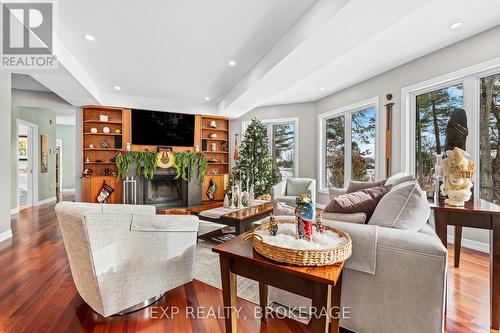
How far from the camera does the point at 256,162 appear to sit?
217 inches

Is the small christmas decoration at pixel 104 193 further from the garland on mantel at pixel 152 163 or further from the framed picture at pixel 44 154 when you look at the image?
the framed picture at pixel 44 154

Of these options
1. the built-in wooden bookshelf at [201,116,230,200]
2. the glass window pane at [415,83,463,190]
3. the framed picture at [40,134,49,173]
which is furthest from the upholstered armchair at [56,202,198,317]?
the framed picture at [40,134,49,173]

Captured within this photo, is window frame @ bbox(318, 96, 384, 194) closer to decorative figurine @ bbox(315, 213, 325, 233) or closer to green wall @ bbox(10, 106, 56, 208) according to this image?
decorative figurine @ bbox(315, 213, 325, 233)

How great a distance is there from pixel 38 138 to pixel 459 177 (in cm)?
844

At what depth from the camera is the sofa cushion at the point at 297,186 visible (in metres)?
4.79

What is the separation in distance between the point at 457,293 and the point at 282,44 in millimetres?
3088

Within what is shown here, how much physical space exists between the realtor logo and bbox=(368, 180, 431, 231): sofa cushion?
3.55m

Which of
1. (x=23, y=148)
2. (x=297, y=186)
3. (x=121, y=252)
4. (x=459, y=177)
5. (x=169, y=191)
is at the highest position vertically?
(x=23, y=148)

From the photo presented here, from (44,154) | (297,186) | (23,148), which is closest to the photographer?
(297,186)

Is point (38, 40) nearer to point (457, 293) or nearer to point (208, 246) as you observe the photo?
point (208, 246)

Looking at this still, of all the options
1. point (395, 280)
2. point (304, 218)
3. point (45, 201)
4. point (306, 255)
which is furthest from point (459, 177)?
point (45, 201)

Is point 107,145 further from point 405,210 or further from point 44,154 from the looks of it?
point 405,210

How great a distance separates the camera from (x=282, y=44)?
2941mm

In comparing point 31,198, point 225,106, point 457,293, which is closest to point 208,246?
point 457,293
